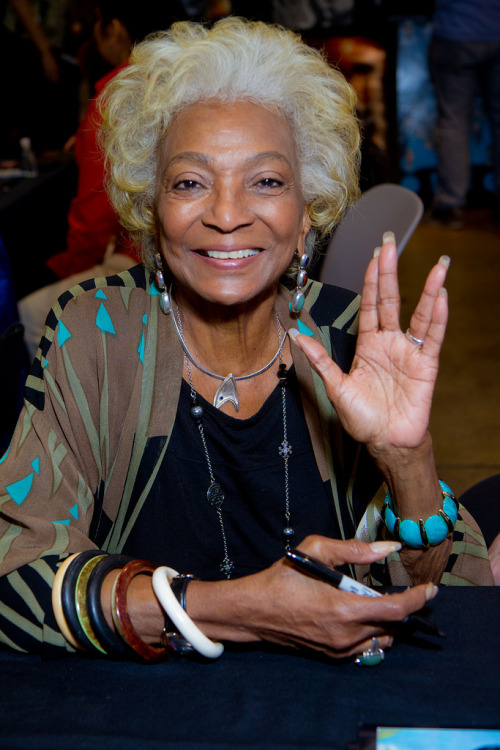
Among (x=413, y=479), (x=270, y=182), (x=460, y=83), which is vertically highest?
(x=270, y=182)

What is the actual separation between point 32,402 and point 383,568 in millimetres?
805

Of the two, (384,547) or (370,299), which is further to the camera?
(370,299)

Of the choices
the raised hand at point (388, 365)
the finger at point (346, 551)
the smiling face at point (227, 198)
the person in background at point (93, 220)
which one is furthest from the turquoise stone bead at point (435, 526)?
the person in background at point (93, 220)

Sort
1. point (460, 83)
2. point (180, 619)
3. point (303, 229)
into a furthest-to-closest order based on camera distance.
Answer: point (460, 83)
point (303, 229)
point (180, 619)

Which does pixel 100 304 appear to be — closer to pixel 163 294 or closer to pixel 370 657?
pixel 163 294

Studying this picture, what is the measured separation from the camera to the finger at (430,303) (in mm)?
1268

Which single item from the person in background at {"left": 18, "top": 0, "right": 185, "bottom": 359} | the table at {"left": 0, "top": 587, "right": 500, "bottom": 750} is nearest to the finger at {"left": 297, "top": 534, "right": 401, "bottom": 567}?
the table at {"left": 0, "top": 587, "right": 500, "bottom": 750}

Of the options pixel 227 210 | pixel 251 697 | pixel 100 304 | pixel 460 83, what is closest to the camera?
pixel 251 697

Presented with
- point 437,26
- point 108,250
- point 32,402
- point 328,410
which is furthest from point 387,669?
point 437,26

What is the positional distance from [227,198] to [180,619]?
2.68 ft

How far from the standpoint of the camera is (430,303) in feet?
4.24

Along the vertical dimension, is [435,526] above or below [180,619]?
below

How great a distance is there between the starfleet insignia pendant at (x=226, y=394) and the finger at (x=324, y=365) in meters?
0.28

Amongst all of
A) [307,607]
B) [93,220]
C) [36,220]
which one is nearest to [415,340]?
[307,607]
